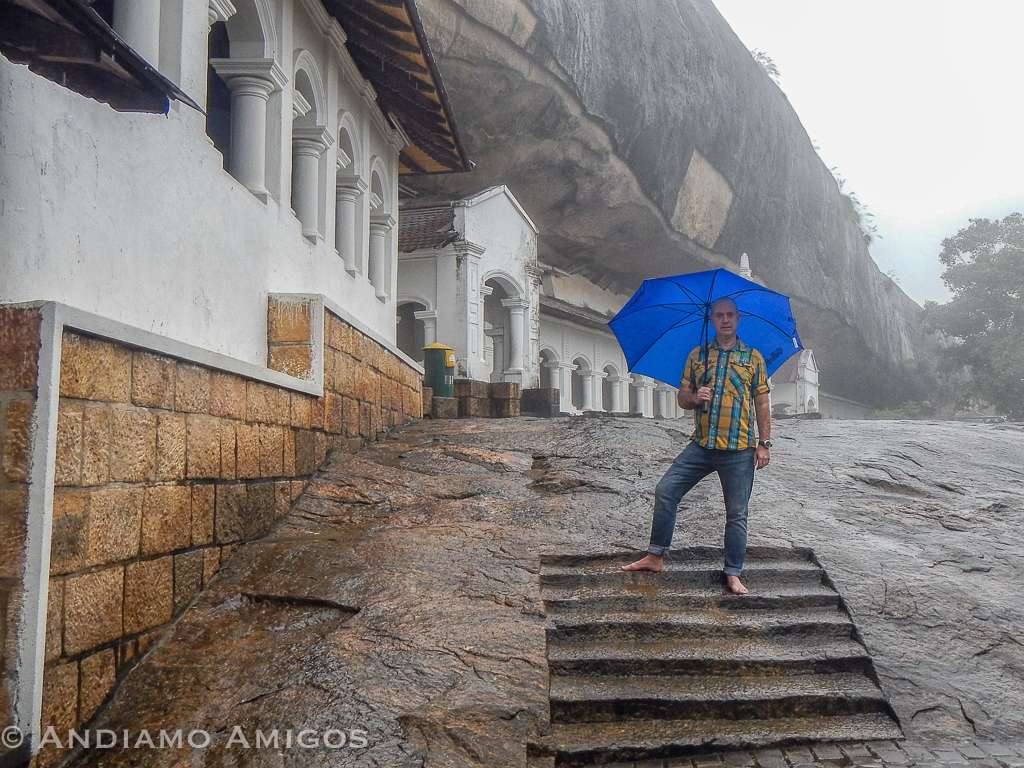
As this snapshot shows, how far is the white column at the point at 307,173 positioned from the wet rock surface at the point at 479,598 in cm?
220

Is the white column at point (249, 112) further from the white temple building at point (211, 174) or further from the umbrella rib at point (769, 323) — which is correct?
the umbrella rib at point (769, 323)

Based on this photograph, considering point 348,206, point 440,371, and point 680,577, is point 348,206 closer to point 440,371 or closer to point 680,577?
point 440,371

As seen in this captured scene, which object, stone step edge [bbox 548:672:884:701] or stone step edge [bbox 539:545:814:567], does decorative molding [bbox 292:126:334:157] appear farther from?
stone step edge [bbox 548:672:884:701]

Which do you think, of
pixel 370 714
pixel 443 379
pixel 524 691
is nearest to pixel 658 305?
pixel 524 691

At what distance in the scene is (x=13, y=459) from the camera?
2998mm

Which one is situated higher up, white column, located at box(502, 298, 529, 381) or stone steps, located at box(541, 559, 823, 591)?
white column, located at box(502, 298, 529, 381)

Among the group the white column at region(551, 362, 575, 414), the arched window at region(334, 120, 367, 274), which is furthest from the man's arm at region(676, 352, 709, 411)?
the white column at region(551, 362, 575, 414)

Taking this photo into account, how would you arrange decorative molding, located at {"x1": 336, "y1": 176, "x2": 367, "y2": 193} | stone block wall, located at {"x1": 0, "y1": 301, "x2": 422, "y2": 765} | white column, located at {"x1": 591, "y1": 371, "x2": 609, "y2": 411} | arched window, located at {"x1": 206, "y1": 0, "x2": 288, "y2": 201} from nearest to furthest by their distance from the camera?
1. stone block wall, located at {"x1": 0, "y1": 301, "x2": 422, "y2": 765}
2. arched window, located at {"x1": 206, "y1": 0, "x2": 288, "y2": 201}
3. decorative molding, located at {"x1": 336, "y1": 176, "x2": 367, "y2": 193}
4. white column, located at {"x1": 591, "y1": 371, "x2": 609, "y2": 411}

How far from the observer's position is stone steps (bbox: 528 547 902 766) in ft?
12.1

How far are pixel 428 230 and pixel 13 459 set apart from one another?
14.4 m

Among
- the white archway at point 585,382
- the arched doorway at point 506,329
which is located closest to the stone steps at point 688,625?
the arched doorway at point 506,329

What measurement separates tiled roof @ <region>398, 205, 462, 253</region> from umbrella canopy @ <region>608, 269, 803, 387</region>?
11690 mm

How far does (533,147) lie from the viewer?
71.9 feet

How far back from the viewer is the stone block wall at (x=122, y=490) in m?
3.04
